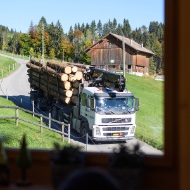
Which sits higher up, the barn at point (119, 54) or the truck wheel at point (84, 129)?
the barn at point (119, 54)

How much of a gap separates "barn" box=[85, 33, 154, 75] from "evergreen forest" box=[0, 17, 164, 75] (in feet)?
7.38

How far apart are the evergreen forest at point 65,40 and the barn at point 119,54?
225 cm

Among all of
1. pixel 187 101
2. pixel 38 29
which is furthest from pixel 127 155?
pixel 38 29

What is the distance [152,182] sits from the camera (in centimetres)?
173

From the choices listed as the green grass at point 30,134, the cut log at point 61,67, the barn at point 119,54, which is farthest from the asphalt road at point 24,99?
the barn at point 119,54

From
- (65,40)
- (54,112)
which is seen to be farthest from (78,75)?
(65,40)

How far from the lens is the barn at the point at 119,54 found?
28.9 meters

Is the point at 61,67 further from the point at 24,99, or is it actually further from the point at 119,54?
the point at 119,54

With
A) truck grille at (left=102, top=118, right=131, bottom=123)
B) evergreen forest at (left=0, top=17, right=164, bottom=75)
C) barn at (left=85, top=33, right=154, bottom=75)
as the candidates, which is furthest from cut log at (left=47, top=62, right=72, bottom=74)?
evergreen forest at (left=0, top=17, right=164, bottom=75)

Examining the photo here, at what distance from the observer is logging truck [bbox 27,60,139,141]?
10.1m

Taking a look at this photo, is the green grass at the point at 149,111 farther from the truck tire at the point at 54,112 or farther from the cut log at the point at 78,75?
the truck tire at the point at 54,112

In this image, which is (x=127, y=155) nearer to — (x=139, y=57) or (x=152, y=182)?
(x=152, y=182)

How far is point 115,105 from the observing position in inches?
398

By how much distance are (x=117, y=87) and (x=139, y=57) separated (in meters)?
20.0
